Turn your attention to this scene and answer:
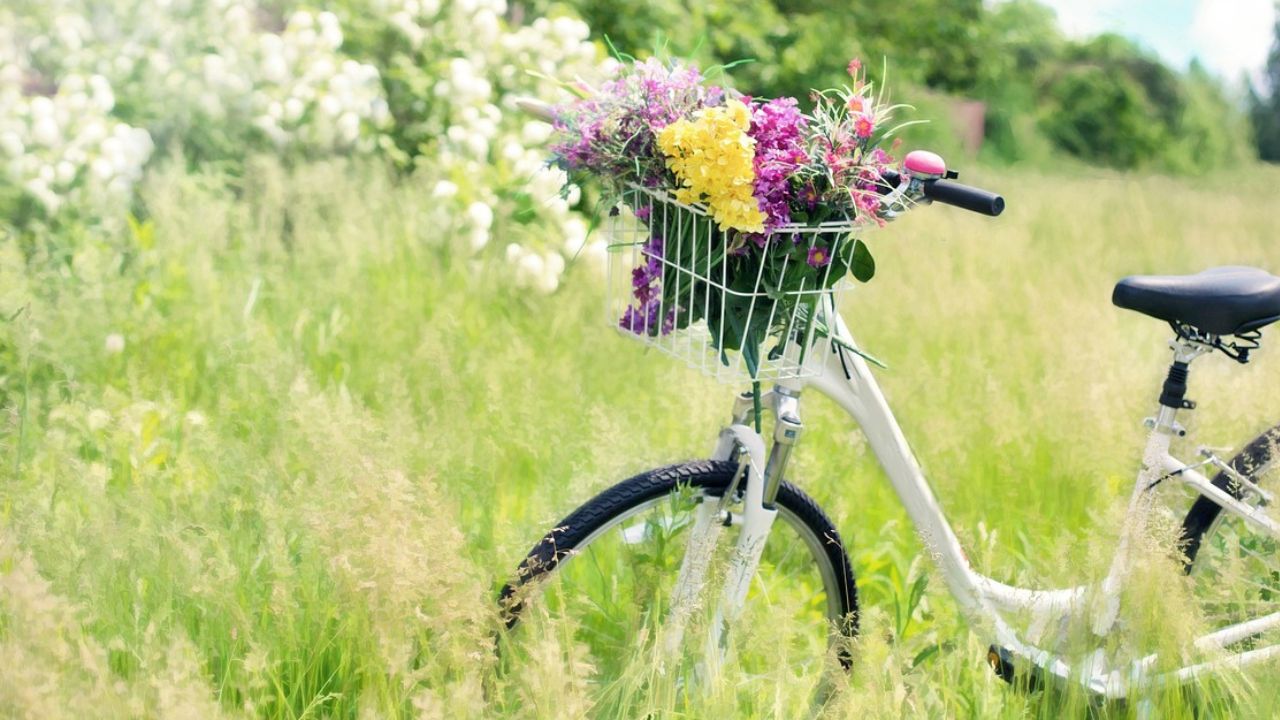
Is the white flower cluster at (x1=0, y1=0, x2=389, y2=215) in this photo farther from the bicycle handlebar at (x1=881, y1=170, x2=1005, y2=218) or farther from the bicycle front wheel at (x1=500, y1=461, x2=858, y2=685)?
the bicycle handlebar at (x1=881, y1=170, x2=1005, y2=218)

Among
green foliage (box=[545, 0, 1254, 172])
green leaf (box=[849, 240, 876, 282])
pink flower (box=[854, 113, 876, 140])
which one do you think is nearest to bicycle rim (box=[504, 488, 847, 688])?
green leaf (box=[849, 240, 876, 282])

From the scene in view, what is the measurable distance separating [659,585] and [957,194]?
93 centimetres

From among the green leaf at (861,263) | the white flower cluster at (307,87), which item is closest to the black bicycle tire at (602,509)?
the green leaf at (861,263)

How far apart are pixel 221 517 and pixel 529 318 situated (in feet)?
6.42

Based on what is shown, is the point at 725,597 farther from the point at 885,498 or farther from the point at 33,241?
the point at 33,241

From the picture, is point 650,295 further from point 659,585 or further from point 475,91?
point 475,91

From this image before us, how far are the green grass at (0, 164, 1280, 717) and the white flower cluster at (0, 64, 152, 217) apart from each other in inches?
6.2

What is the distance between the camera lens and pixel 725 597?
88.8 inches

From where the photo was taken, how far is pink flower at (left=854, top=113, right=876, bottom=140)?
2.00 m

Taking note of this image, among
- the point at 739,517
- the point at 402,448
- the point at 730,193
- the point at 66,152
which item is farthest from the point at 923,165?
the point at 66,152

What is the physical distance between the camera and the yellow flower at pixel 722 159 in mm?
1927

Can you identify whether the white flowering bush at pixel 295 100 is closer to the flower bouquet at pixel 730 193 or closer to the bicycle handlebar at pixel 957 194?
the flower bouquet at pixel 730 193

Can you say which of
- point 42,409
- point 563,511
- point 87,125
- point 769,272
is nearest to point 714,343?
point 769,272

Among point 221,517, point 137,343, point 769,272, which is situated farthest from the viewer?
point 137,343
